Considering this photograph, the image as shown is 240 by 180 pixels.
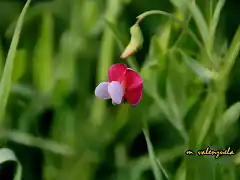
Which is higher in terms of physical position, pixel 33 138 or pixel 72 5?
pixel 72 5

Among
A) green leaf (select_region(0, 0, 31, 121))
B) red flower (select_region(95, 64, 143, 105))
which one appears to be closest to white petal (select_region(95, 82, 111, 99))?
red flower (select_region(95, 64, 143, 105))

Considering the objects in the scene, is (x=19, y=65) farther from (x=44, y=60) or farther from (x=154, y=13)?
(x=154, y=13)

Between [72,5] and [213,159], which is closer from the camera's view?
[213,159]

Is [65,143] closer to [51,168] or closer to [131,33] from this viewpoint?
[51,168]

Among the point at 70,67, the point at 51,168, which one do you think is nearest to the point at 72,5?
the point at 70,67

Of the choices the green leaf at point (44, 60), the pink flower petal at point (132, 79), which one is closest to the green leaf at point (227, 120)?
the pink flower petal at point (132, 79)

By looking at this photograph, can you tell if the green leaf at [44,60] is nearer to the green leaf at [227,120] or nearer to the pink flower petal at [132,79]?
the pink flower petal at [132,79]
